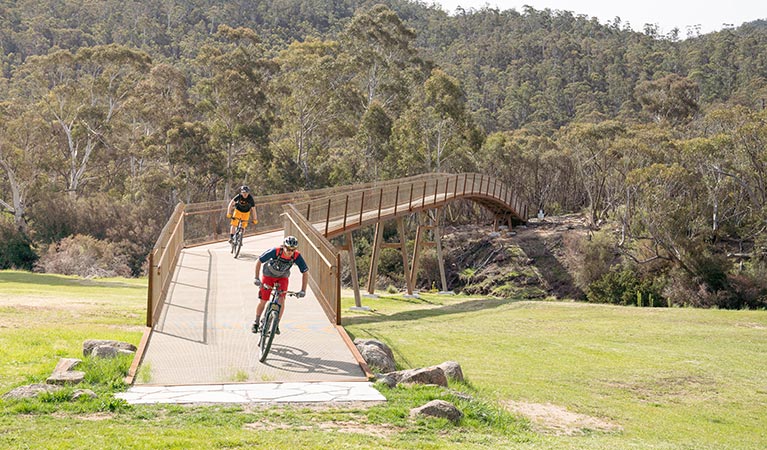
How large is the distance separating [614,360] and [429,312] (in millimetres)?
9699

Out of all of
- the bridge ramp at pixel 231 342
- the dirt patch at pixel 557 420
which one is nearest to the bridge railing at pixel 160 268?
the bridge ramp at pixel 231 342

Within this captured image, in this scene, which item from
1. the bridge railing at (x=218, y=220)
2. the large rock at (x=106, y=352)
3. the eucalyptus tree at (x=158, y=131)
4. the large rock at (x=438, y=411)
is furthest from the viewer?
the eucalyptus tree at (x=158, y=131)

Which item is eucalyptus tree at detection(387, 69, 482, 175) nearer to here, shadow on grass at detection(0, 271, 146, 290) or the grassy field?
the grassy field

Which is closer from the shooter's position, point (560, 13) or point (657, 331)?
point (657, 331)

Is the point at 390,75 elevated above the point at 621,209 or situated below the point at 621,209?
above

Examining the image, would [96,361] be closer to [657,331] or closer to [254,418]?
[254,418]

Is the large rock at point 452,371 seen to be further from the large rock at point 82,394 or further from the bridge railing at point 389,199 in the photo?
the bridge railing at point 389,199

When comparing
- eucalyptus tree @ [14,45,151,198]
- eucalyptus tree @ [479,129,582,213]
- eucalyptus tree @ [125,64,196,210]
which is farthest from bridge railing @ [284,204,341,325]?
eucalyptus tree @ [479,129,582,213]

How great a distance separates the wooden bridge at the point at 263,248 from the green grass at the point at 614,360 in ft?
7.17

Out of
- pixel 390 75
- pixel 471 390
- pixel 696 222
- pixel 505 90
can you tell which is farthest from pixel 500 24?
pixel 471 390

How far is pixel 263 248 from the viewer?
76.0 feet

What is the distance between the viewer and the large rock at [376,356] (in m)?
12.2

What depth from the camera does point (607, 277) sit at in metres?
38.3

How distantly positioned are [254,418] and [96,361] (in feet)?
10.9
